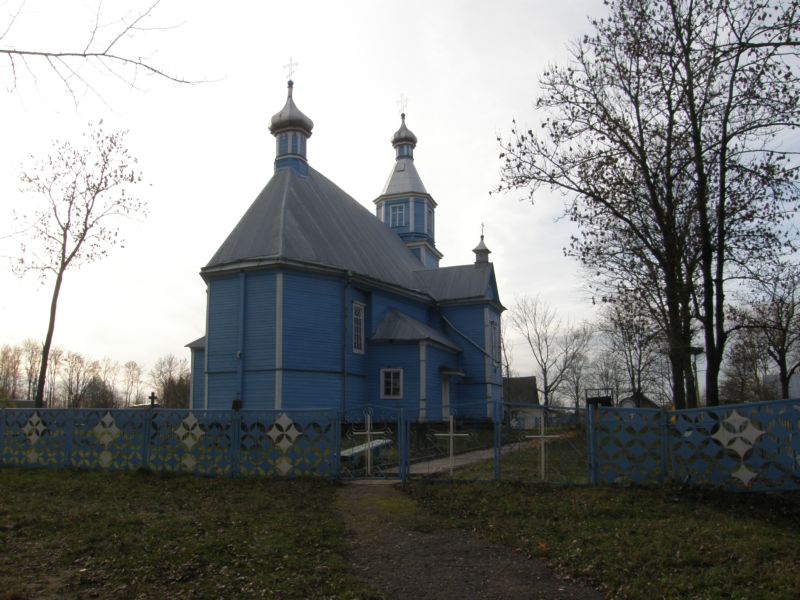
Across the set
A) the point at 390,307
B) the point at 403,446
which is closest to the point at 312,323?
the point at 390,307

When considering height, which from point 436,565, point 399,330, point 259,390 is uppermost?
point 399,330

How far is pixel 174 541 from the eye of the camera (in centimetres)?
741

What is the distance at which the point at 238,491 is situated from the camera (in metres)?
10.8

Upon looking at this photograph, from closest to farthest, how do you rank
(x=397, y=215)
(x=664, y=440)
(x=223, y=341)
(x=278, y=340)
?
(x=664, y=440) < (x=278, y=340) < (x=223, y=341) < (x=397, y=215)

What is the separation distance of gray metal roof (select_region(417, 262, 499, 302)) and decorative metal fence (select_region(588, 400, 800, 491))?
18.8 meters

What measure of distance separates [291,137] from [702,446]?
20.6 meters

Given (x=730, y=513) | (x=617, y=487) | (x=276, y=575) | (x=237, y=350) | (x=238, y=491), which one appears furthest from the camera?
(x=237, y=350)

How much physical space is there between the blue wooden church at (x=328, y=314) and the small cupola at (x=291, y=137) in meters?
0.04

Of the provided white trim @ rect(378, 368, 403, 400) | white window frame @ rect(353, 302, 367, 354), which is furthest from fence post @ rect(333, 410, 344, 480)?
white trim @ rect(378, 368, 403, 400)

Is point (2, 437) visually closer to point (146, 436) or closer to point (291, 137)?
point (146, 436)

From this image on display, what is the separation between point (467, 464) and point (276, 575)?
8606 mm

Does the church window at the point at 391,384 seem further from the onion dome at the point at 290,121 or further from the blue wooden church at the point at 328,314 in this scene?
the onion dome at the point at 290,121

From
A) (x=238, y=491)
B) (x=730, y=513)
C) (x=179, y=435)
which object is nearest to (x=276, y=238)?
(x=179, y=435)

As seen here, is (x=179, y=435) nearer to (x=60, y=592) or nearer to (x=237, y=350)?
(x=60, y=592)
